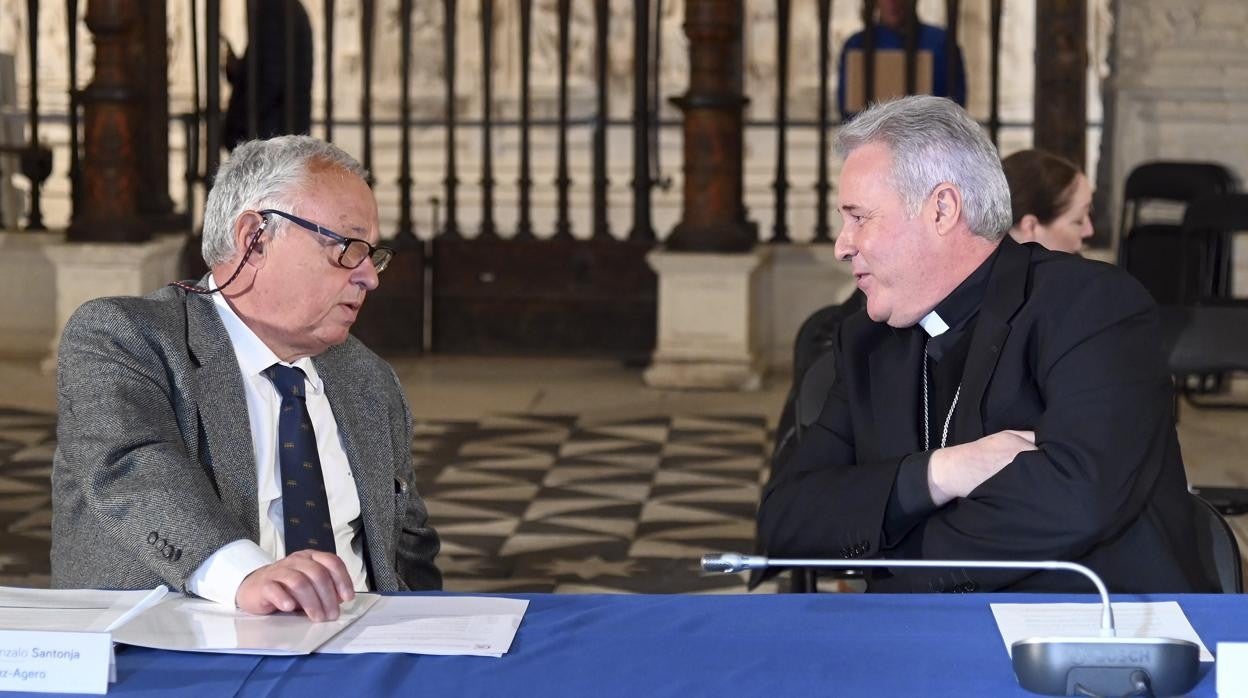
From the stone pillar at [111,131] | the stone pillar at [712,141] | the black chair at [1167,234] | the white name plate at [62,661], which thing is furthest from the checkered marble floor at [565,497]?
the white name plate at [62,661]

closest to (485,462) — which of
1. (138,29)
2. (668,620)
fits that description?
(138,29)

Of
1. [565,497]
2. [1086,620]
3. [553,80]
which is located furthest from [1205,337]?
[553,80]

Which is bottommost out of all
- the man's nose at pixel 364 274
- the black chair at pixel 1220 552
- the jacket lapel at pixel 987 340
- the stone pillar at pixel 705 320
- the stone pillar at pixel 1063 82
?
the stone pillar at pixel 705 320

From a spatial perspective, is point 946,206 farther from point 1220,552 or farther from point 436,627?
point 436,627

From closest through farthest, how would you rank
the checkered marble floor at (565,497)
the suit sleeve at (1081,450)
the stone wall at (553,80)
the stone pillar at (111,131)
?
the suit sleeve at (1081,450) < the checkered marble floor at (565,497) < the stone pillar at (111,131) < the stone wall at (553,80)

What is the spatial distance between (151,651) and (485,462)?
5284 mm

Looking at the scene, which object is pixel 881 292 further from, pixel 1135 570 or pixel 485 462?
pixel 485 462

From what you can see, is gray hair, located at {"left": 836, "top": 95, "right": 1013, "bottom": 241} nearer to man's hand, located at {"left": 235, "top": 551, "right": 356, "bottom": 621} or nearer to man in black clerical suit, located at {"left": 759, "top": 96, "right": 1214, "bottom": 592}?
man in black clerical suit, located at {"left": 759, "top": 96, "right": 1214, "bottom": 592}

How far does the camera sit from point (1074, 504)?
9.22ft

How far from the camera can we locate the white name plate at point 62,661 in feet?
6.84

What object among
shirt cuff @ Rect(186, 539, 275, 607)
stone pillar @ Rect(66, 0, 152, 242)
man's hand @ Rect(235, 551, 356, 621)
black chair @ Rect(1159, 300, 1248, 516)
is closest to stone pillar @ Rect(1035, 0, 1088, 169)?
black chair @ Rect(1159, 300, 1248, 516)

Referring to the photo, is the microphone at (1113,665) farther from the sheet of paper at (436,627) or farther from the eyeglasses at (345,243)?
the eyeglasses at (345,243)

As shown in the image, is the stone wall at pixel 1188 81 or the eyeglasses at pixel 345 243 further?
the stone wall at pixel 1188 81

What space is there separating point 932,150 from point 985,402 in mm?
399
